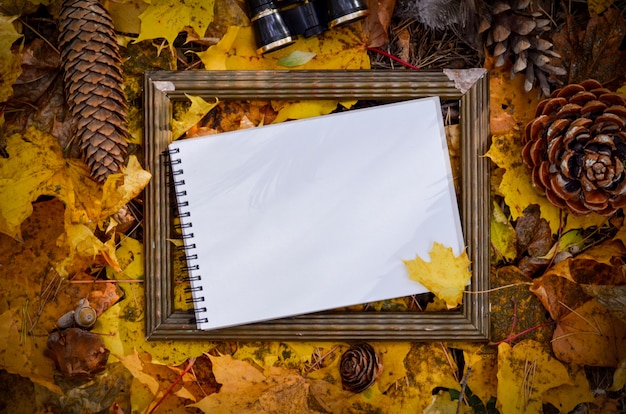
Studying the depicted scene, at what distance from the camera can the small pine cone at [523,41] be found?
851mm

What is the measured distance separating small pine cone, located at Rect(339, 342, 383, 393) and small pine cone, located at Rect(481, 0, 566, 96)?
523 mm

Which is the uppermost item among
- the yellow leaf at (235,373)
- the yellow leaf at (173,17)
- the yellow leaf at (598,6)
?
the yellow leaf at (173,17)

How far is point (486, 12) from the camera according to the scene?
87 centimetres

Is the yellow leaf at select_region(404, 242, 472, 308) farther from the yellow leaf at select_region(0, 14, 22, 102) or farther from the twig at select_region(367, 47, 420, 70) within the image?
the yellow leaf at select_region(0, 14, 22, 102)

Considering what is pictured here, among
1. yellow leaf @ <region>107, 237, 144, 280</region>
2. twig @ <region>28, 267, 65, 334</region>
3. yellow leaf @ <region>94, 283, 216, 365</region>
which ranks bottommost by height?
yellow leaf @ <region>94, 283, 216, 365</region>

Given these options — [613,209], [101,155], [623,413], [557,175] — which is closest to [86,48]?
[101,155]

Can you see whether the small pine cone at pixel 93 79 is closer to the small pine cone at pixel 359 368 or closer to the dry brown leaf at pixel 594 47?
the small pine cone at pixel 359 368

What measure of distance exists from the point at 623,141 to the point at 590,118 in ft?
0.20

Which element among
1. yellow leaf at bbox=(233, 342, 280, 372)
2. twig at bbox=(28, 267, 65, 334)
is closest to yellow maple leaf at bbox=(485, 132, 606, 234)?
yellow leaf at bbox=(233, 342, 280, 372)

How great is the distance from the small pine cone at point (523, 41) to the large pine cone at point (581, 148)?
45mm

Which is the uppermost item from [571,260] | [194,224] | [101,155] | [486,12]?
[486,12]

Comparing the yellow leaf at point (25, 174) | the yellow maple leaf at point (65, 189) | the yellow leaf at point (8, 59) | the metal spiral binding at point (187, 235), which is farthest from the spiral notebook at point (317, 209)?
the yellow leaf at point (8, 59)

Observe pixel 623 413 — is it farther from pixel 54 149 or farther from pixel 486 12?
pixel 54 149

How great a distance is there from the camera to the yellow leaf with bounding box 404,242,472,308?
0.89 m
